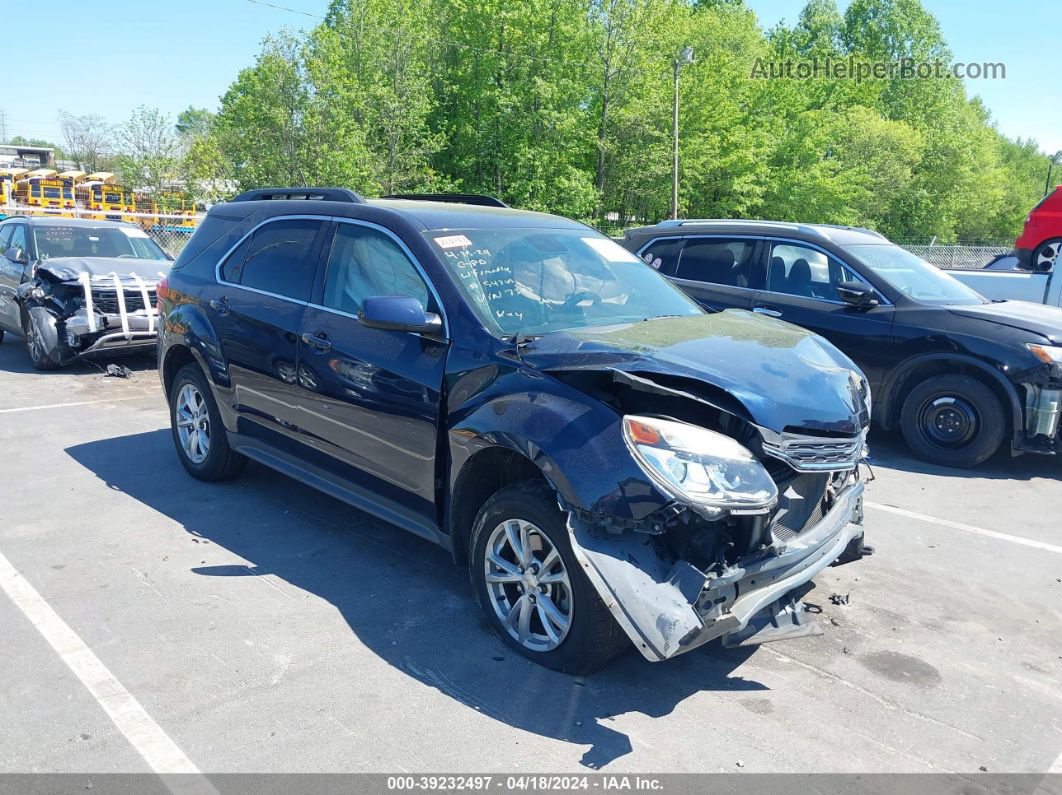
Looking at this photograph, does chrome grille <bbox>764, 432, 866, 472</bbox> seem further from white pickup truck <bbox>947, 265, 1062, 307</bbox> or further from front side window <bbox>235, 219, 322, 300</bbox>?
white pickup truck <bbox>947, 265, 1062, 307</bbox>

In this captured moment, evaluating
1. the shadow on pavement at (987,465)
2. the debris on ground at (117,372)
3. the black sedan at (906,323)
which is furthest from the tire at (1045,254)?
the debris on ground at (117,372)

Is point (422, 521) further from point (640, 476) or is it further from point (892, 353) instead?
point (892, 353)

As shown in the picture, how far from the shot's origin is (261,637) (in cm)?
380

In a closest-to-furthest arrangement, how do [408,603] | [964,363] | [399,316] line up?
[399,316], [408,603], [964,363]

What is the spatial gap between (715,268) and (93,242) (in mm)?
8369

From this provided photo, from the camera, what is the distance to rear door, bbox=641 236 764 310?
26.9 ft

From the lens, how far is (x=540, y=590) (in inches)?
138

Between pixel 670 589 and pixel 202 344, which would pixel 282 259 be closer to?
pixel 202 344

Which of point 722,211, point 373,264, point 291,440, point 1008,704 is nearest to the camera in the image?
point 1008,704

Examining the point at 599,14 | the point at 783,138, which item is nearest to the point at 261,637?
the point at 599,14

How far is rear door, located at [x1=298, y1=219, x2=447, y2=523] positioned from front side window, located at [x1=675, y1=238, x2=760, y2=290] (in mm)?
4696

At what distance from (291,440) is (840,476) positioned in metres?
3.08

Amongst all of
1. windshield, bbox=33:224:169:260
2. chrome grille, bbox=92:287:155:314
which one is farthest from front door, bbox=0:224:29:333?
chrome grille, bbox=92:287:155:314

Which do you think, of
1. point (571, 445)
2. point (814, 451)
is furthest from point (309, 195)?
point (814, 451)
